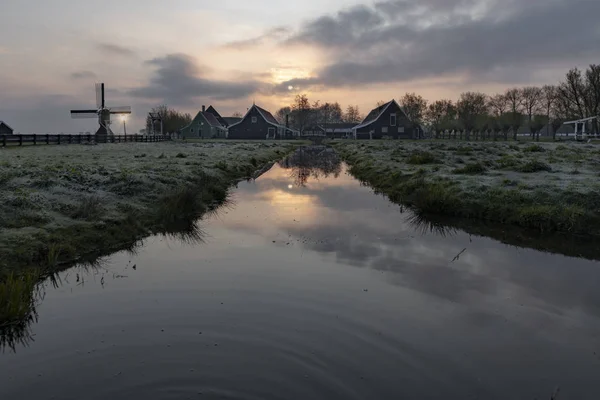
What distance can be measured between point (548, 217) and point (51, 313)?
1368 centimetres

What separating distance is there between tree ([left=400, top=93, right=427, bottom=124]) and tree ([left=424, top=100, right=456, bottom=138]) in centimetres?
171

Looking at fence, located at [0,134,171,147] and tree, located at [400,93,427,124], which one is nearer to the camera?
fence, located at [0,134,171,147]

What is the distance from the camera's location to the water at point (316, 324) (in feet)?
18.2

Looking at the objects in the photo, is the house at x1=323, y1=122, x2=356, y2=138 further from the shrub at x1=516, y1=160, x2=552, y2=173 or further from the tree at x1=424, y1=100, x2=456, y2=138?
the shrub at x1=516, y1=160, x2=552, y2=173

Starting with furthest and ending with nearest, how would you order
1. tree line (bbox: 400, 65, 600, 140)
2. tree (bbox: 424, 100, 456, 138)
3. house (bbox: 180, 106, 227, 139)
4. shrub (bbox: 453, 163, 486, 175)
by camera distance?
house (bbox: 180, 106, 227, 139) < tree (bbox: 424, 100, 456, 138) < tree line (bbox: 400, 65, 600, 140) < shrub (bbox: 453, 163, 486, 175)

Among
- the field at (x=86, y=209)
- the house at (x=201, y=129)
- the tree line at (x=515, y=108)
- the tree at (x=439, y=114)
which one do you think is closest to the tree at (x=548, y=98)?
the tree line at (x=515, y=108)

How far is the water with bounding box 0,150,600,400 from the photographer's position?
555 cm

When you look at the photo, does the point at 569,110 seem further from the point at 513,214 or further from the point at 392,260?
the point at 392,260

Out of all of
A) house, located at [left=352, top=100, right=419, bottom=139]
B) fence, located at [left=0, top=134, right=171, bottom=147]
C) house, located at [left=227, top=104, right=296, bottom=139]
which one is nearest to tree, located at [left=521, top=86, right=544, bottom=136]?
house, located at [left=352, top=100, right=419, bottom=139]

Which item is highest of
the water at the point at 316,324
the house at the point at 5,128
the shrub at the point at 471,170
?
the house at the point at 5,128

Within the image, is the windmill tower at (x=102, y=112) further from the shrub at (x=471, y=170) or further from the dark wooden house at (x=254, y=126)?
the shrub at (x=471, y=170)

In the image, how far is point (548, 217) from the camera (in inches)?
546

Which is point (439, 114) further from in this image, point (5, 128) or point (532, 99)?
point (5, 128)

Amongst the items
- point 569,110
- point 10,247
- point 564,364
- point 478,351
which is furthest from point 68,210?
point 569,110
